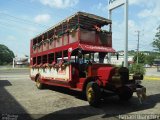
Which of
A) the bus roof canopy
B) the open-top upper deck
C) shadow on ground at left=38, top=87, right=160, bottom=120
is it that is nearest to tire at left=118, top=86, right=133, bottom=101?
shadow on ground at left=38, top=87, right=160, bottom=120

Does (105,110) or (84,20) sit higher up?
(84,20)

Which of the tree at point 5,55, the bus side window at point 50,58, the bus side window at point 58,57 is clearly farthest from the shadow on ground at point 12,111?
the tree at point 5,55

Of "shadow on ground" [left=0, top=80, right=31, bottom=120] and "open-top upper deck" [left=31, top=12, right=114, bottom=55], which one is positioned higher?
"open-top upper deck" [left=31, top=12, right=114, bottom=55]

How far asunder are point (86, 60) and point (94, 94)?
266 centimetres

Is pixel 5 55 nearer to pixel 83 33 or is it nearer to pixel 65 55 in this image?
pixel 65 55

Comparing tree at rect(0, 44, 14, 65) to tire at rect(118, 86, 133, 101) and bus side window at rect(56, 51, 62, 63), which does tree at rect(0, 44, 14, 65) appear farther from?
tire at rect(118, 86, 133, 101)

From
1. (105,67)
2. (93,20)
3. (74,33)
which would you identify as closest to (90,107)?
(105,67)

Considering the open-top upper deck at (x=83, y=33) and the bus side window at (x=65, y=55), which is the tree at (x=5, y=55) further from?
the bus side window at (x=65, y=55)

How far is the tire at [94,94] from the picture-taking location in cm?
1113

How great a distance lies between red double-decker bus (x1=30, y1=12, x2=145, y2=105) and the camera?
11.6 meters

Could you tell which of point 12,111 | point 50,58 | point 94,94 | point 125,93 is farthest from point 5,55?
point 12,111

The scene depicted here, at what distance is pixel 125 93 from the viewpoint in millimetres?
12492

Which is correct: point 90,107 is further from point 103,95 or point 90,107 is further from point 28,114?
point 28,114

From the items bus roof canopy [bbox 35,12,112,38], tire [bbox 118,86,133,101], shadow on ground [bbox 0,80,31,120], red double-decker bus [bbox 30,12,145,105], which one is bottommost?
shadow on ground [bbox 0,80,31,120]
